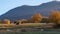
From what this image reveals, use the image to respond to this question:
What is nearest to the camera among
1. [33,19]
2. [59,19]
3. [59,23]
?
[59,23]

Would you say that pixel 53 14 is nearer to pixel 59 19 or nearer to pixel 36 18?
pixel 59 19

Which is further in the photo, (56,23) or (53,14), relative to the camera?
(53,14)

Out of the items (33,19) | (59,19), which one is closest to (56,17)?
(59,19)

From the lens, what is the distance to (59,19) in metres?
53.5

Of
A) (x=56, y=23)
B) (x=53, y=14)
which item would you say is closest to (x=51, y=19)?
(x=53, y=14)

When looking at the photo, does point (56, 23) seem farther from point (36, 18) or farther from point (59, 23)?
point (36, 18)

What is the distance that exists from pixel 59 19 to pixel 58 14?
2629mm

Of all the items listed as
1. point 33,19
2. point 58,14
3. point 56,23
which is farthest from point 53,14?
point 33,19

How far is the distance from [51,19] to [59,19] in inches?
125

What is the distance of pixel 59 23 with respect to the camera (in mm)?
50062

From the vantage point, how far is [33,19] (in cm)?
7025

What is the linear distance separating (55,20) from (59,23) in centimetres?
349

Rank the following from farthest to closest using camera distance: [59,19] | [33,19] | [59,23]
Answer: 1. [33,19]
2. [59,19]
3. [59,23]

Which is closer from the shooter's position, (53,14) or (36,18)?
(53,14)
